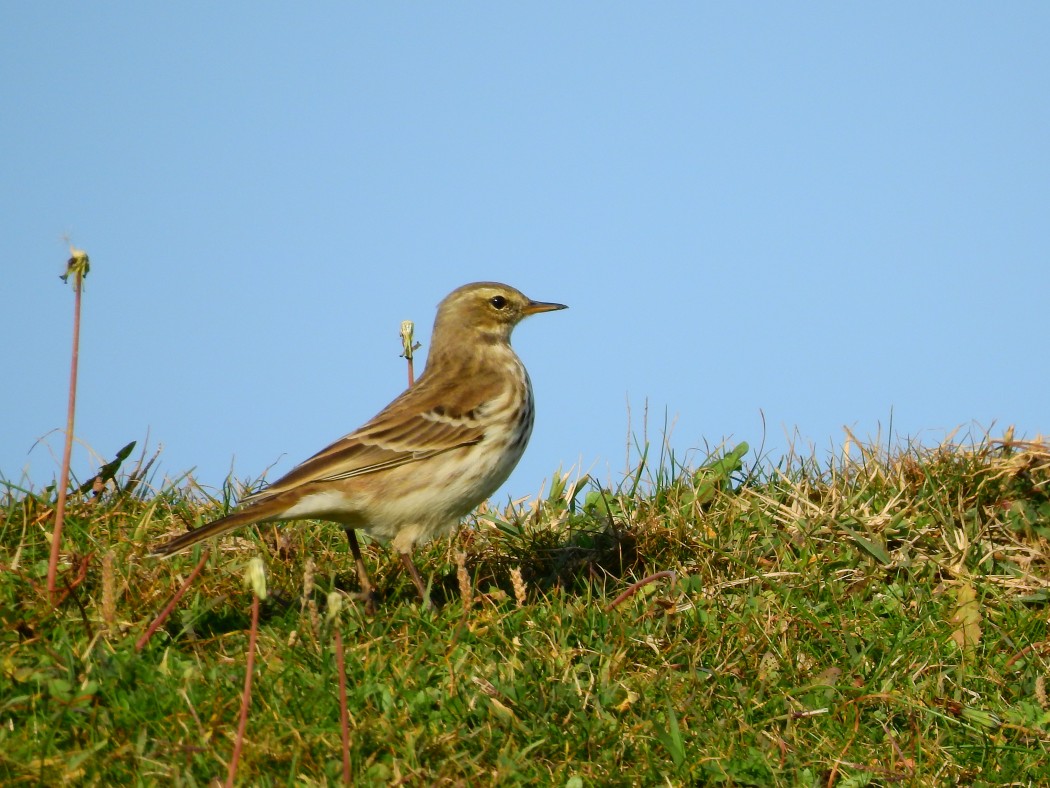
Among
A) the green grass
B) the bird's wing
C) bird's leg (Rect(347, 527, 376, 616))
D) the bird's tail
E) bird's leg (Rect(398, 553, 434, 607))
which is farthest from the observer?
the bird's wing

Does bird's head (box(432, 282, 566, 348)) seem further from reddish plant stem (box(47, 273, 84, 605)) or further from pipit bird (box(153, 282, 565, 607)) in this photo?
reddish plant stem (box(47, 273, 84, 605))

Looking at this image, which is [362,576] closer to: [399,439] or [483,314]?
[399,439]

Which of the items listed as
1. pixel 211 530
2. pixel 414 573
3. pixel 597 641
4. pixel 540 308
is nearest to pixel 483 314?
pixel 540 308

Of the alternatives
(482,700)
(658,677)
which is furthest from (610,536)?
(482,700)

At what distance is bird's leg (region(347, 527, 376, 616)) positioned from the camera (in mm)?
6461

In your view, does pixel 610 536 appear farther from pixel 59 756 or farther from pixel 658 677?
pixel 59 756

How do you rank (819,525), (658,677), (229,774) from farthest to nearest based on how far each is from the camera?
(819,525) → (658,677) → (229,774)

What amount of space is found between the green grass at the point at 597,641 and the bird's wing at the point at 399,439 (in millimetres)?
548

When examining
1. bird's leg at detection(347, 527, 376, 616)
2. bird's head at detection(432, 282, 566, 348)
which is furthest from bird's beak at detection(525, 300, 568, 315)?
bird's leg at detection(347, 527, 376, 616)

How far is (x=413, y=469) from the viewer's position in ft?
23.2

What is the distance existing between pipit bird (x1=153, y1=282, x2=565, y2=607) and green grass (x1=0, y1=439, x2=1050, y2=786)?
0.35 metres

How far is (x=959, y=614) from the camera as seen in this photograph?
670 centimetres

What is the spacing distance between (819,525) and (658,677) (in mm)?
2091

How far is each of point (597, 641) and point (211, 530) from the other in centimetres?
194
